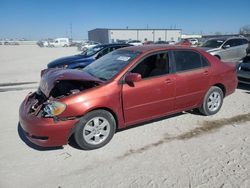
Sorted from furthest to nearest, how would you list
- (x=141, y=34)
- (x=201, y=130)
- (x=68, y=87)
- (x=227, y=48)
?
(x=141, y=34) < (x=227, y=48) < (x=201, y=130) < (x=68, y=87)

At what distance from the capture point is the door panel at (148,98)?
4184 millimetres

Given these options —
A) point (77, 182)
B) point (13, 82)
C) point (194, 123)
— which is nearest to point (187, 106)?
point (194, 123)

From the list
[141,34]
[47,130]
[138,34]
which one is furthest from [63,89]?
[141,34]

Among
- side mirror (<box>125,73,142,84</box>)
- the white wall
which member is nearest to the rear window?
side mirror (<box>125,73,142,84</box>)

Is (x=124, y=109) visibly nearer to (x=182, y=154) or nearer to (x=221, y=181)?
(x=182, y=154)

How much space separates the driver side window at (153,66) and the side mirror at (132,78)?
0.22 metres

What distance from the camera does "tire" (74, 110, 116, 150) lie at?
3.85 m

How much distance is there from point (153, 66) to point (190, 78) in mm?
862

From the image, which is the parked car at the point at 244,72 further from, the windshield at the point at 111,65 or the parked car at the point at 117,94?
the windshield at the point at 111,65

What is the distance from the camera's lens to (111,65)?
463cm

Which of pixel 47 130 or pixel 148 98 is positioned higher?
pixel 148 98

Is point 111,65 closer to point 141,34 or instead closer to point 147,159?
point 147,159

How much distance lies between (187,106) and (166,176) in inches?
83.9

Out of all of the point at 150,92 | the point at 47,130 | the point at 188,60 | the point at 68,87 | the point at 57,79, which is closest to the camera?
the point at 47,130
